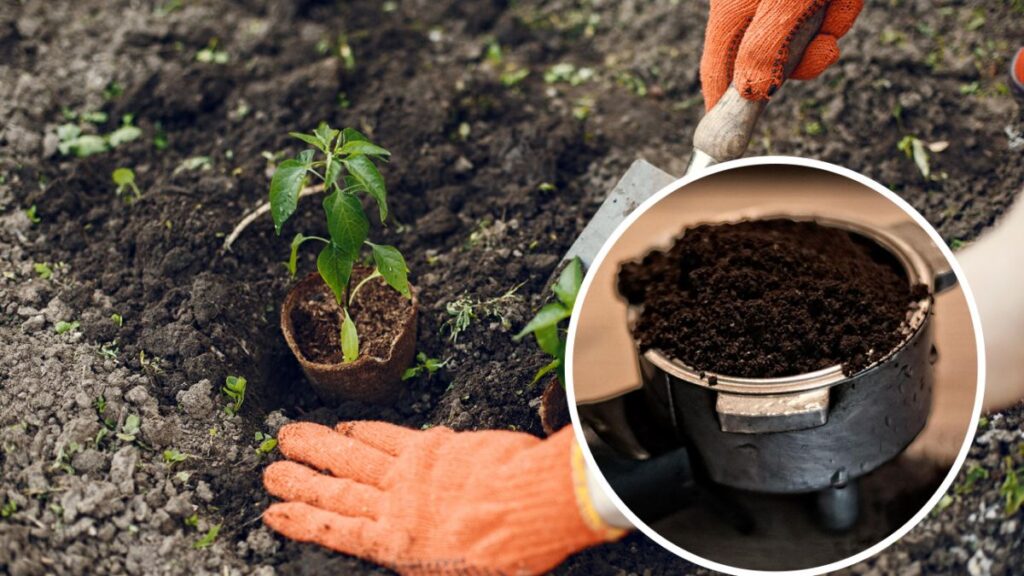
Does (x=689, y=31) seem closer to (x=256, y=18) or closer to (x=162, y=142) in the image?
(x=256, y=18)

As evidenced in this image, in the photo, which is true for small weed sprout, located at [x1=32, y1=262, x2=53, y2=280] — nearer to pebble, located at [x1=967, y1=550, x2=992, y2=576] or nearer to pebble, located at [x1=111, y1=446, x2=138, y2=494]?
pebble, located at [x1=111, y1=446, x2=138, y2=494]

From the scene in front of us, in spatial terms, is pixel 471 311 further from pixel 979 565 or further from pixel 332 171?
pixel 979 565

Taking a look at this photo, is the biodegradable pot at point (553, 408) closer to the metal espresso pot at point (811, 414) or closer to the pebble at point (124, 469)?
the metal espresso pot at point (811, 414)

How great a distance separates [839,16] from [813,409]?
0.95 metres

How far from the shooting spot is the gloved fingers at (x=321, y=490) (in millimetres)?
1869

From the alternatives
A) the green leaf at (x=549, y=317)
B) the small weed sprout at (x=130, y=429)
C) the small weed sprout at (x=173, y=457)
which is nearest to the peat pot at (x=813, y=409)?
the green leaf at (x=549, y=317)

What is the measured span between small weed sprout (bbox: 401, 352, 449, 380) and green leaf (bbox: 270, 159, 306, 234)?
22.2 inches

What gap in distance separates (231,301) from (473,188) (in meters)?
0.80

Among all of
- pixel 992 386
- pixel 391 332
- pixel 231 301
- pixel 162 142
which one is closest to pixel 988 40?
pixel 992 386

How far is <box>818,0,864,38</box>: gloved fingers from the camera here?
1913mm

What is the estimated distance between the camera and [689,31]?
9.91ft

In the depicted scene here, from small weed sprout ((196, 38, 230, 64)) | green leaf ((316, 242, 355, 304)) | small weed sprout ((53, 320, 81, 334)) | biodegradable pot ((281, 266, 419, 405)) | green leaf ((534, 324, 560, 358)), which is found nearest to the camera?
green leaf ((534, 324, 560, 358))

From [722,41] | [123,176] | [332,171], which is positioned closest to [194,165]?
[123,176]

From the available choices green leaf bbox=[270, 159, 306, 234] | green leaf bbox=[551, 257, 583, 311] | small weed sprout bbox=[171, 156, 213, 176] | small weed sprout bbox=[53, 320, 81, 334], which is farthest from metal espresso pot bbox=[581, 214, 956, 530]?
small weed sprout bbox=[171, 156, 213, 176]
